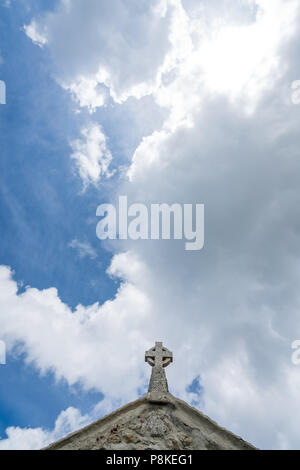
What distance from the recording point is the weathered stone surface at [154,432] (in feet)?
19.4

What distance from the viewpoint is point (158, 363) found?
8633 mm

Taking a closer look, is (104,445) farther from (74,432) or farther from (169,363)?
(169,363)

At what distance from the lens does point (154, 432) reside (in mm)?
6105

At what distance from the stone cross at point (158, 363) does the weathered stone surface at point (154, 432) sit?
0.64 meters

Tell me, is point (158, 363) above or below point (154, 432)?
above

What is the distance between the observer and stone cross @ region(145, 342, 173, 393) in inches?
298

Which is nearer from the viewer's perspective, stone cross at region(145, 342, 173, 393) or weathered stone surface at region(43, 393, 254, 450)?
weathered stone surface at region(43, 393, 254, 450)

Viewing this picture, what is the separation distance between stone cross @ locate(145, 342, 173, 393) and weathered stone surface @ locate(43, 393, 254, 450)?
0.64 meters

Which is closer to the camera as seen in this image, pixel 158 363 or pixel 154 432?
pixel 154 432

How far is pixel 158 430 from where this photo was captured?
20.2ft

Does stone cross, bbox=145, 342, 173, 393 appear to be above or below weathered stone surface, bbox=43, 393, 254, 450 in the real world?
above

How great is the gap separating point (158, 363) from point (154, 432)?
2.56 metres

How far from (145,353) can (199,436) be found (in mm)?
3223
